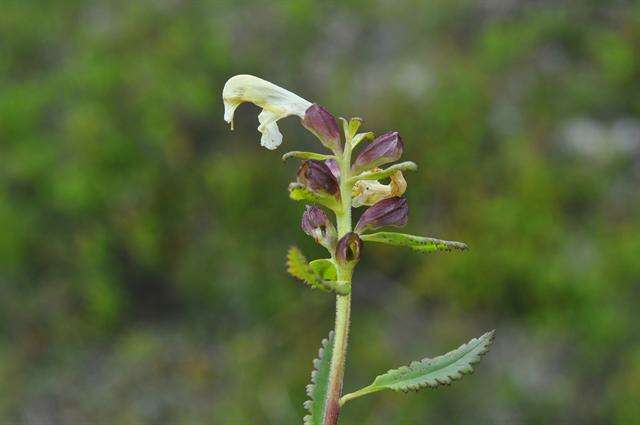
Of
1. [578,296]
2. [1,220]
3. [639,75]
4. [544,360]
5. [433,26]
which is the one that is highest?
[433,26]

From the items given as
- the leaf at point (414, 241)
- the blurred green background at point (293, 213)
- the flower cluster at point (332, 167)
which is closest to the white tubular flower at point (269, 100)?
the flower cluster at point (332, 167)

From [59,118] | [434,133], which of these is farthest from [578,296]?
[59,118]

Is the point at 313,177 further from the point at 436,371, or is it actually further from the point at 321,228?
the point at 436,371

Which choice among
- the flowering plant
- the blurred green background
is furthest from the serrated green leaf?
the blurred green background

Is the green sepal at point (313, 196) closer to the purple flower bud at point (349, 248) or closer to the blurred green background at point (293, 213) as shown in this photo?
the purple flower bud at point (349, 248)

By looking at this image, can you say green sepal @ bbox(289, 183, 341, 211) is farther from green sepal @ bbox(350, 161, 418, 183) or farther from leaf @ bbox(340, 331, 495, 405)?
leaf @ bbox(340, 331, 495, 405)

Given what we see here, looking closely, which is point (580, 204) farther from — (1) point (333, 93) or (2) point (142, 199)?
(2) point (142, 199)
